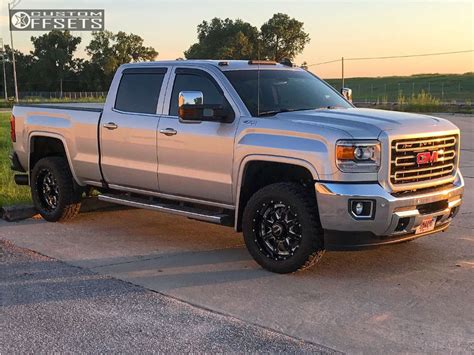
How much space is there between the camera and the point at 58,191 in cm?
802

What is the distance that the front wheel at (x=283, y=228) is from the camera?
5.54 meters

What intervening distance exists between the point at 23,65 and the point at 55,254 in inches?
3949

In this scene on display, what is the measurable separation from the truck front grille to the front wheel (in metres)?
0.79

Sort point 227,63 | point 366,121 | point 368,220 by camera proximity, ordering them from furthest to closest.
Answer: point 227,63 < point 366,121 < point 368,220

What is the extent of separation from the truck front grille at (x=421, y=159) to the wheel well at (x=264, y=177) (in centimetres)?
80

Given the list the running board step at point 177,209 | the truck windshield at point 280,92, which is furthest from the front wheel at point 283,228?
the truck windshield at point 280,92

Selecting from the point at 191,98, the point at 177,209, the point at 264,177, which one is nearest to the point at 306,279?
the point at 264,177

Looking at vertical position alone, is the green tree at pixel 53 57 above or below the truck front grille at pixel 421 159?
above

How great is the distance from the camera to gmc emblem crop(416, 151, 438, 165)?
18.4 ft

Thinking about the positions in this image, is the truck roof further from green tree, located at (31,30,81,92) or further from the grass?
green tree, located at (31,30,81,92)

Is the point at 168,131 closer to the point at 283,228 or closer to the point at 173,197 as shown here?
the point at 173,197

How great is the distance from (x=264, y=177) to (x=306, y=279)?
43.9 inches

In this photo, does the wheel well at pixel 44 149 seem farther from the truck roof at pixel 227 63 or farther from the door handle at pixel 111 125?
the truck roof at pixel 227 63

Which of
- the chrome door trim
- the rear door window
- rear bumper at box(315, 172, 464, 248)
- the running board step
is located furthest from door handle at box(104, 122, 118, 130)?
rear bumper at box(315, 172, 464, 248)
